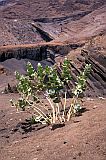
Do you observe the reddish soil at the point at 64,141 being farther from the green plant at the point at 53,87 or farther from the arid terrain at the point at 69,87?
the green plant at the point at 53,87

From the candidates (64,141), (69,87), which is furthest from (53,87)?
(69,87)

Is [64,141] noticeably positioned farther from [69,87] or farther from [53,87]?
[69,87]

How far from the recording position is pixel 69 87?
11.9 meters

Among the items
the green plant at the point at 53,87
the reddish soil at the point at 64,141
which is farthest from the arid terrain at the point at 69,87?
the green plant at the point at 53,87

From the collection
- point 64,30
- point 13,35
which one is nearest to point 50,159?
point 13,35

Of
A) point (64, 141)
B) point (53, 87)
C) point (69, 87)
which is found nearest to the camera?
point (64, 141)

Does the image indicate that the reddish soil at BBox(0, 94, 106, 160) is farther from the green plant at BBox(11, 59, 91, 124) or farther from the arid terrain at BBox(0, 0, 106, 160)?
the green plant at BBox(11, 59, 91, 124)

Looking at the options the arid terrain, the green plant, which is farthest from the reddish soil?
the green plant

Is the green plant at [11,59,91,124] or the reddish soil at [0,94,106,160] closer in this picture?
the reddish soil at [0,94,106,160]

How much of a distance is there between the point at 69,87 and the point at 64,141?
20.1ft

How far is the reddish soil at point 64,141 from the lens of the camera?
521 centimetres

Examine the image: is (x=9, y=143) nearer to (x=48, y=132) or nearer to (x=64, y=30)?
(x=48, y=132)

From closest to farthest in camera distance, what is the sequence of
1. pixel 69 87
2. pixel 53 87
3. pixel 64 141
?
pixel 64 141
pixel 53 87
pixel 69 87

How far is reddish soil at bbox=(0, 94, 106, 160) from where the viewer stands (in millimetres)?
5211
